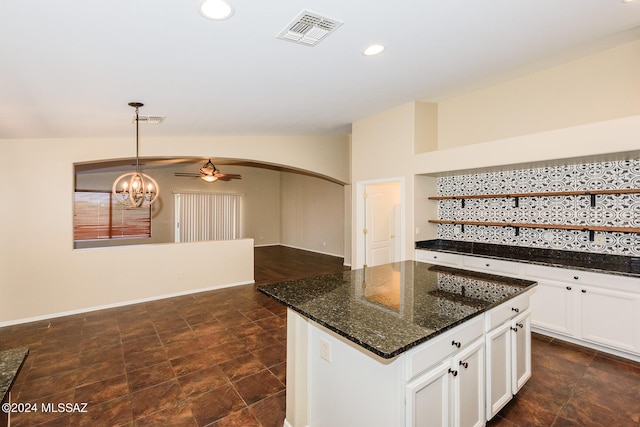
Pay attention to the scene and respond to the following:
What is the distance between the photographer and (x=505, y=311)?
2.04 metres

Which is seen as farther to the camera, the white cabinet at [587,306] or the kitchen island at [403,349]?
the white cabinet at [587,306]

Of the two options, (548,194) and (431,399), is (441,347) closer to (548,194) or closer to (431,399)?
(431,399)

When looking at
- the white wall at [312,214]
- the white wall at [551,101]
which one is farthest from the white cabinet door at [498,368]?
the white wall at [312,214]

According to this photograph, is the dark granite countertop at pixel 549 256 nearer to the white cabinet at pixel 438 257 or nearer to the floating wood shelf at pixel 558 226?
the white cabinet at pixel 438 257

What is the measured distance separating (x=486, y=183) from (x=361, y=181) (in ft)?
6.32

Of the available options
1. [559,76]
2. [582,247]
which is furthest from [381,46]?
[582,247]

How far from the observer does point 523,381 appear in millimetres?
2291

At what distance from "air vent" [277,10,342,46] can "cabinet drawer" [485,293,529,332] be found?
216 cm

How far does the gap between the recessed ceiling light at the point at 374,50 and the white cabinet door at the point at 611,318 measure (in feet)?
10.0

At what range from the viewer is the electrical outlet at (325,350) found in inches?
67.3

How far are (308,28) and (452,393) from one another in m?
2.42

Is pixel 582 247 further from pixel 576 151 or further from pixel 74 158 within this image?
pixel 74 158

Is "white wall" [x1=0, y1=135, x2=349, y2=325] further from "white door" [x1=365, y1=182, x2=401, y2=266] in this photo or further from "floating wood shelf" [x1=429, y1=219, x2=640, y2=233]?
"floating wood shelf" [x1=429, y1=219, x2=640, y2=233]

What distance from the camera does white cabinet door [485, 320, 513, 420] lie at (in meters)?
1.92
